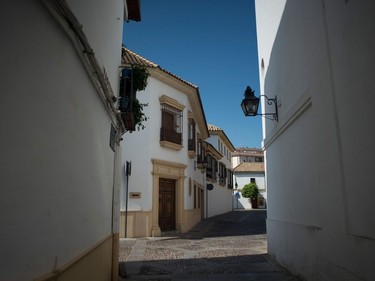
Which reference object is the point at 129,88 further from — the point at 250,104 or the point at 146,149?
the point at 146,149

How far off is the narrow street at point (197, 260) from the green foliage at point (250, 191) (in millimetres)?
35680

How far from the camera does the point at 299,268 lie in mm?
6230

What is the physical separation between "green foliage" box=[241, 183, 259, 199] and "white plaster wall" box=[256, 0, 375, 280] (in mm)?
40505

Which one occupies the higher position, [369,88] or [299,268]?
[369,88]

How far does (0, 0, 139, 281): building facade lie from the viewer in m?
1.99

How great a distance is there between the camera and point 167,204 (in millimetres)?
15305

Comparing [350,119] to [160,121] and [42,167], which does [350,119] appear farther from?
[160,121]

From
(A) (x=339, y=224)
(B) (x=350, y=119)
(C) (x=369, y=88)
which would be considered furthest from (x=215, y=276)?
(C) (x=369, y=88)

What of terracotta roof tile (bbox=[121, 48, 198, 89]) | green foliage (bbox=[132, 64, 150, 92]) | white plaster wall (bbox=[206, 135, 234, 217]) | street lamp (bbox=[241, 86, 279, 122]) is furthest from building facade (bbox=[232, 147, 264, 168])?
green foliage (bbox=[132, 64, 150, 92])

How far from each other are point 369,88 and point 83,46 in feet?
9.15

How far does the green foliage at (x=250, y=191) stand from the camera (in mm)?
47469

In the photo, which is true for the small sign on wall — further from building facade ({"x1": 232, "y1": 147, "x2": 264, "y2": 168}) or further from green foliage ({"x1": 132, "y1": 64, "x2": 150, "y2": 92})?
building facade ({"x1": 232, "y1": 147, "x2": 264, "y2": 168})

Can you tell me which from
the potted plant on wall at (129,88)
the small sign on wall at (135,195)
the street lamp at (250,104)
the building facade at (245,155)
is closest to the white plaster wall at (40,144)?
the potted plant on wall at (129,88)

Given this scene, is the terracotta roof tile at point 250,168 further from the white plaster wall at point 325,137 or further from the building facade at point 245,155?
the white plaster wall at point 325,137
